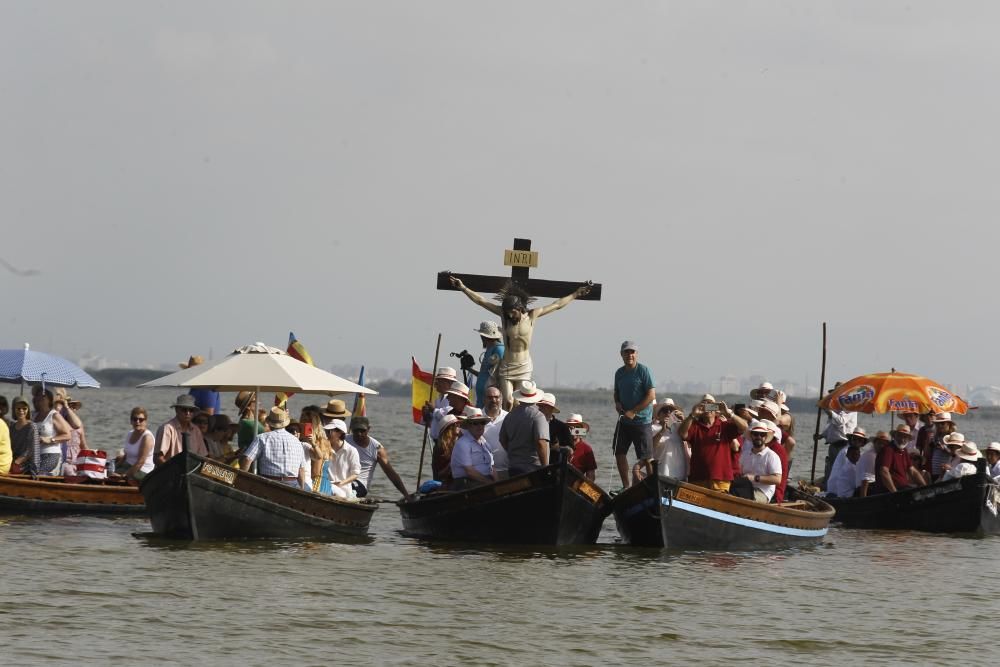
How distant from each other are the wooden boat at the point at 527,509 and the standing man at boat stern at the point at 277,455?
183 centimetres

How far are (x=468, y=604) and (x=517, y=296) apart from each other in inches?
322

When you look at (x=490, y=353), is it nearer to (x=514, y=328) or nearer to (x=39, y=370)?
(x=514, y=328)

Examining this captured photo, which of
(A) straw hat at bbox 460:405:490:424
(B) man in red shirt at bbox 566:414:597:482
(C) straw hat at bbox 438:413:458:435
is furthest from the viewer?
(B) man in red shirt at bbox 566:414:597:482

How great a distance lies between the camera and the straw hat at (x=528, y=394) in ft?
60.6

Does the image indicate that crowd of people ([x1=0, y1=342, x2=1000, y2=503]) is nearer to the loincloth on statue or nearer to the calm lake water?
the loincloth on statue

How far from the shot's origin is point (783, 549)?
20.5 meters

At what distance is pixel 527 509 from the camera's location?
19.1 m

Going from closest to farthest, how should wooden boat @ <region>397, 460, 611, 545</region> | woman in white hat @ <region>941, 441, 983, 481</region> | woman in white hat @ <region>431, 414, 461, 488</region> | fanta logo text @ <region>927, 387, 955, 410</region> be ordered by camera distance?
wooden boat @ <region>397, 460, 611, 545</region> → woman in white hat @ <region>431, 414, 461, 488</region> → woman in white hat @ <region>941, 441, 983, 481</region> → fanta logo text @ <region>927, 387, 955, 410</region>

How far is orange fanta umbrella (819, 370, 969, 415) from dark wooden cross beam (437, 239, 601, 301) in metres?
4.66

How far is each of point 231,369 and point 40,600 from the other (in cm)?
553

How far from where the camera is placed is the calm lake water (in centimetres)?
1340

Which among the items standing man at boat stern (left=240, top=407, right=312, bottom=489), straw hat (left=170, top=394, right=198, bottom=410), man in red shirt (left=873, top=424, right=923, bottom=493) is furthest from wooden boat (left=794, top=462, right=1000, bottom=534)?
straw hat (left=170, top=394, right=198, bottom=410)

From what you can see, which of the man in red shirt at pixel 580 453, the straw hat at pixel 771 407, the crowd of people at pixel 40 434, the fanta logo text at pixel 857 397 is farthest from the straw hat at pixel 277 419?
the fanta logo text at pixel 857 397

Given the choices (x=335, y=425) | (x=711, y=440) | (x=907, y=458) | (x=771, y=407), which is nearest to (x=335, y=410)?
(x=335, y=425)
